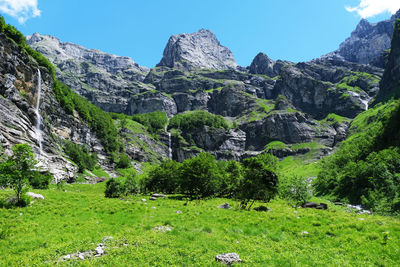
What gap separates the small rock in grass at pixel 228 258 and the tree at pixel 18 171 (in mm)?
22676

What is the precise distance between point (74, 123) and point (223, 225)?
126 meters

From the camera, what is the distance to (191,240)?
15016mm

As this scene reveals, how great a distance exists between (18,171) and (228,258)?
2338cm

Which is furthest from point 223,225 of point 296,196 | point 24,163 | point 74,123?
point 74,123

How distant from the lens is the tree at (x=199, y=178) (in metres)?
51.7

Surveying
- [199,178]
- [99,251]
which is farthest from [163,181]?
[99,251]

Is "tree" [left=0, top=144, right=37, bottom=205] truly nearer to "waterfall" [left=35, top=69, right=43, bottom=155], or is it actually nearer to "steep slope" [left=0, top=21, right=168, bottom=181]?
"steep slope" [left=0, top=21, right=168, bottom=181]

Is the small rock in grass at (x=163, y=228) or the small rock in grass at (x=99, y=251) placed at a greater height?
the small rock in grass at (x=99, y=251)

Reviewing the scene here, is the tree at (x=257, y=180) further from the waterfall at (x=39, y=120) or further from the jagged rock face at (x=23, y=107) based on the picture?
the waterfall at (x=39, y=120)

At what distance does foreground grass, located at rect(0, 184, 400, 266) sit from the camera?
11.7m

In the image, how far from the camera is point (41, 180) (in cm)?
4556

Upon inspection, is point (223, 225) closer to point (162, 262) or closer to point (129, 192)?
point (162, 262)

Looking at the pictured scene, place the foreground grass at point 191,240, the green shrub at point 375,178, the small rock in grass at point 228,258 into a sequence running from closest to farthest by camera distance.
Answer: the small rock in grass at point 228,258 < the foreground grass at point 191,240 < the green shrub at point 375,178

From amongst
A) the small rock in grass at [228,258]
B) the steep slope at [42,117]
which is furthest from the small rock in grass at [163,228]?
the steep slope at [42,117]
